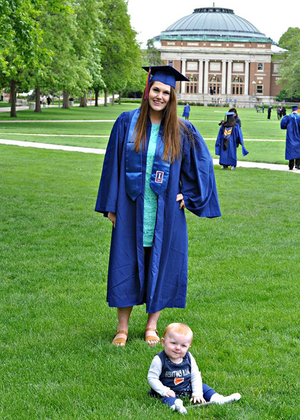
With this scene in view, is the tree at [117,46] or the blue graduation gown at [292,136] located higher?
the tree at [117,46]

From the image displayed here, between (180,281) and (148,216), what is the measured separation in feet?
1.72

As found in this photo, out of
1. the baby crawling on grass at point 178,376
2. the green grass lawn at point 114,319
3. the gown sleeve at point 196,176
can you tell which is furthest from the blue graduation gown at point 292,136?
the baby crawling on grass at point 178,376

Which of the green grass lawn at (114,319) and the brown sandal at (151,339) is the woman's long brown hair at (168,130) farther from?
the green grass lawn at (114,319)

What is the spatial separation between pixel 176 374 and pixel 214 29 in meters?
141

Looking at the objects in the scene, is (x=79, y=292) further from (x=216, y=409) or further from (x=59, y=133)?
(x=59, y=133)

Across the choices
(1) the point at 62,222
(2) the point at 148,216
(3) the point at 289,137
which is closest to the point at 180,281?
(2) the point at 148,216

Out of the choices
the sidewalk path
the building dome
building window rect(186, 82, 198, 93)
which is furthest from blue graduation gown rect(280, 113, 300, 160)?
the building dome

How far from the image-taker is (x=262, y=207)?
11109 millimetres

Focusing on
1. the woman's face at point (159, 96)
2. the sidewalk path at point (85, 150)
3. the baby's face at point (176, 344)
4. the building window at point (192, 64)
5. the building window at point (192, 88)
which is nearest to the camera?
the baby's face at point (176, 344)

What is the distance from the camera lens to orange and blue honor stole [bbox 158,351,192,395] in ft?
12.7

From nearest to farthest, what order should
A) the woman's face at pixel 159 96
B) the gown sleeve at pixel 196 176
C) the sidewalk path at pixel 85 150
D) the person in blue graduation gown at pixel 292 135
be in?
the woman's face at pixel 159 96
the gown sleeve at pixel 196 176
the person in blue graduation gown at pixel 292 135
the sidewalk path at pixel 85 150

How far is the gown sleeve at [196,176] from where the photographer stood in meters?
4.66

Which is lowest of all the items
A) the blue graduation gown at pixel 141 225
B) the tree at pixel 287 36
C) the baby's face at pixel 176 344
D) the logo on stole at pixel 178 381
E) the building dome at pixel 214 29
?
the logo on stole at pixel 178 381

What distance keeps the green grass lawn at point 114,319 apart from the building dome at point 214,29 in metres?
124
